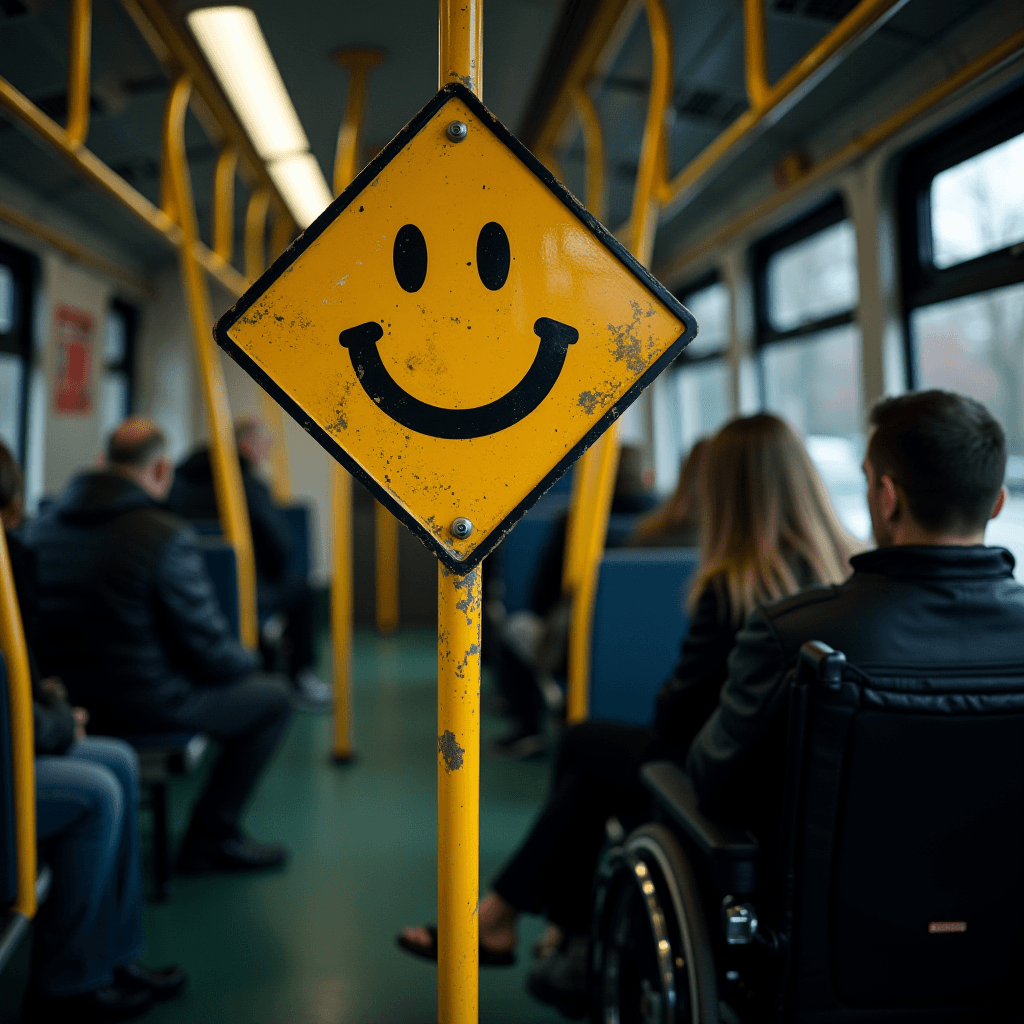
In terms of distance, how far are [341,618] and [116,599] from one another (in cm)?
137

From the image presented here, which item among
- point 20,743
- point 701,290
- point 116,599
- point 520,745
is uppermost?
point 701,290

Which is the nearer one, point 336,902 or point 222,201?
point 336,902

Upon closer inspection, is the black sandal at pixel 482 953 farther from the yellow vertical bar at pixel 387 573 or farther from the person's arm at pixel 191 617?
the yellow vertical bar at pixel 387 573

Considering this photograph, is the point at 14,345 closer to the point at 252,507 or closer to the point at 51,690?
the point at 252,507

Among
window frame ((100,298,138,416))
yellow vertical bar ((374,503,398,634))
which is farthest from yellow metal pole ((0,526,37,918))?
window frame ((100,298,138,416))

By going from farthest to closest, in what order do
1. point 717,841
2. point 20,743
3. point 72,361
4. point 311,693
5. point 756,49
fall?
point 72,361 → point 311,693 → point 756,49 → point 20,743 → point 717,841

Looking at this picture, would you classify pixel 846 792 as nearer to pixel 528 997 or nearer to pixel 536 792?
pixel 528 997

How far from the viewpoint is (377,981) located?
199 cm

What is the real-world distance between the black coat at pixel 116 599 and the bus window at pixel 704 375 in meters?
3.48

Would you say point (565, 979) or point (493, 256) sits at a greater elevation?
point (493, 256)

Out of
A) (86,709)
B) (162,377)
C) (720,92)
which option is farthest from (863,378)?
(162,377)

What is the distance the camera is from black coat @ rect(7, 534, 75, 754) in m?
1.71

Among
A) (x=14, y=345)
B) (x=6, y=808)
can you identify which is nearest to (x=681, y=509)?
(x=6, y=808)

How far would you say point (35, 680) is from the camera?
170 cm
